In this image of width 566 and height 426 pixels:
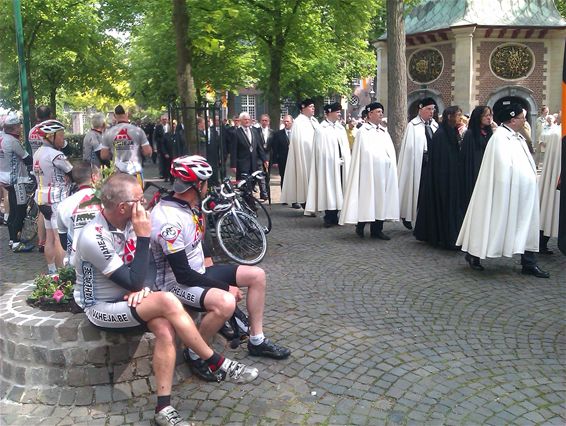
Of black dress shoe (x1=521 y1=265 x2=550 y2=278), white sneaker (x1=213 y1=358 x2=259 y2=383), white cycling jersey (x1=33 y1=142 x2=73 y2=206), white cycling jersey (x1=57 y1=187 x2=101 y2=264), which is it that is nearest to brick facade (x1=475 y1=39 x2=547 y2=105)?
black dress shoe (x1=521 y1=265 x2=550 y2=278)

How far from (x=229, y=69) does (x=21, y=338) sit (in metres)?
16.8

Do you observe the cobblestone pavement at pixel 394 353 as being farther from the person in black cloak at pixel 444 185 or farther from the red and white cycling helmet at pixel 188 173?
the red and white cycling helmet at pixel 188 173

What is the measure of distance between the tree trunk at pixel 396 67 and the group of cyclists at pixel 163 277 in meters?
8.28

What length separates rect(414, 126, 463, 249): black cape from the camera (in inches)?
305

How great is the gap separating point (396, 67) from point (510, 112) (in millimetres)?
5687

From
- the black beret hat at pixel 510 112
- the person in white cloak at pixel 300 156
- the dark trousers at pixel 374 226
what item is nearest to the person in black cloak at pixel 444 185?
the dark trousers at pixel 374 226

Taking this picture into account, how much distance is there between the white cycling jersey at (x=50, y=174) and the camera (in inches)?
268

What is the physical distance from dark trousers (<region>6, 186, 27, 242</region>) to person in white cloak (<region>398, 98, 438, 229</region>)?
5.76 metres

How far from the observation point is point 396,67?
38.7ft

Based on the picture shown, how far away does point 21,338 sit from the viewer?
387 cm

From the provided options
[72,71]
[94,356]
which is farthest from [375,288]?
[72,71]

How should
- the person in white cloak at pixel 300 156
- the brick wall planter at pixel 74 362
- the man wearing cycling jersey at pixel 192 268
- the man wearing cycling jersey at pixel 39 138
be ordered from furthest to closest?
the person in white cloak at pixel 300 156 < the man wearing cycling jersey at pixel 39 138 < the man wearing cycling jersey at pixel 192 268 < the brick wall planter at pixel 74 362

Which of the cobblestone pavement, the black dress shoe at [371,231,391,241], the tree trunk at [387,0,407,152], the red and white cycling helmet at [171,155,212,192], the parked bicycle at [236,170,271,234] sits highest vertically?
the tree trunk at [387,0,407,152]

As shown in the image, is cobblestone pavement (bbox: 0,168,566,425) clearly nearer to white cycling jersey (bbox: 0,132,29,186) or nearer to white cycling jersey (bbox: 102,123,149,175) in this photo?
white cycling jersey (bbox: 0,132,29,186)
